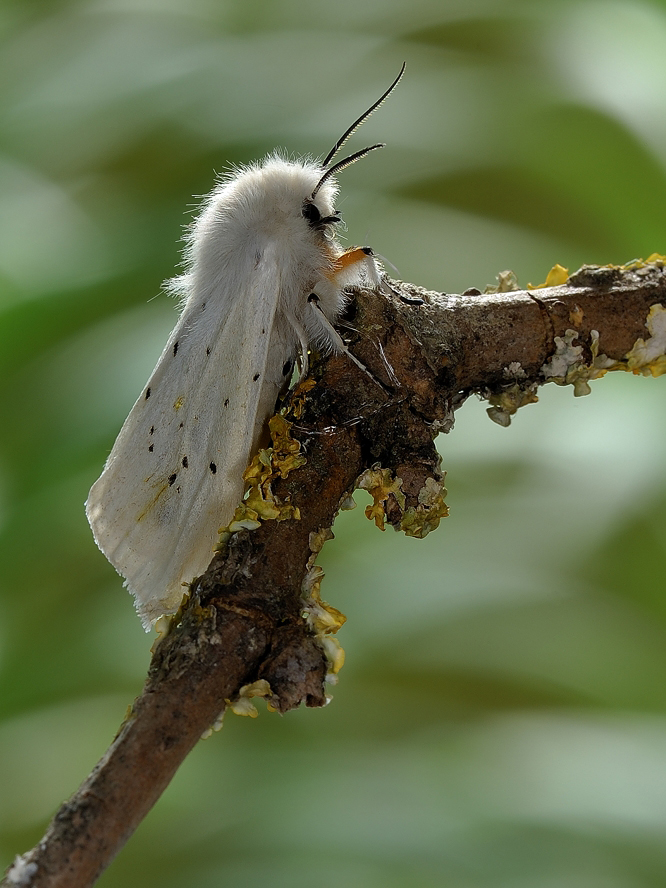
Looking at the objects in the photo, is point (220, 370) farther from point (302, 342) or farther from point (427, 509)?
point (427, 509)

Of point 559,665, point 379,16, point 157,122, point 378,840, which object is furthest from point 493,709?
point 379,16

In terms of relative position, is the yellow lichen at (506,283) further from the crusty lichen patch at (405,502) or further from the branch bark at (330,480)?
the crusty lichen patch at (405,502)

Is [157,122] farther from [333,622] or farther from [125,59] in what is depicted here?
[333,622]

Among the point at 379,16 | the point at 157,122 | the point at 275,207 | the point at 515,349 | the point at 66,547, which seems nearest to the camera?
the point at 515,349

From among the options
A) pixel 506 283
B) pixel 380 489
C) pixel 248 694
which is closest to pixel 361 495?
pixel 506 283

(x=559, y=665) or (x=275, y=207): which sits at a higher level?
(x=559, y=665)

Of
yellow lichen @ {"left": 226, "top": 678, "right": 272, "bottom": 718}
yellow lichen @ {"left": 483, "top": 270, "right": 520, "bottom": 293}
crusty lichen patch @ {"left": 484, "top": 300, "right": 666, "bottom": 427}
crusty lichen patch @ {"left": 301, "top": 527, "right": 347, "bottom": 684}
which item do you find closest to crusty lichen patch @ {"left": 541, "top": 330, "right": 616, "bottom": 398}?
crusty lichen patch @ {"left": 484, "top": 300, "right": 666, "bottom": 427}
